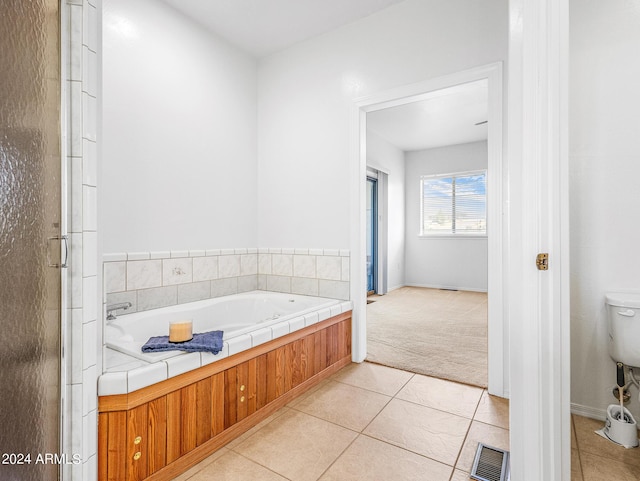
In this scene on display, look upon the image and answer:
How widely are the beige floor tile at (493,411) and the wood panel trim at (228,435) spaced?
3.38 feet

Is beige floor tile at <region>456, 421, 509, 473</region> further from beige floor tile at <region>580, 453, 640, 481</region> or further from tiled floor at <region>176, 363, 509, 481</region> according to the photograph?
beige floor tile at <region>580, 453, 640, 481</region>

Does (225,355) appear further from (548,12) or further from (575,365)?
(548,12)

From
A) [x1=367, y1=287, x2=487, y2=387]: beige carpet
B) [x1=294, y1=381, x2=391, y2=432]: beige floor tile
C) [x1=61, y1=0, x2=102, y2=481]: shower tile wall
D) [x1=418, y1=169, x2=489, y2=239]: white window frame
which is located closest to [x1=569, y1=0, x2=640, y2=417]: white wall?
[x1=294, y1=381, x2=391, y2=432]: beige floor tile

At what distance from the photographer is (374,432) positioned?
174 centimetres

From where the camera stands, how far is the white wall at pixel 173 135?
2.19 m

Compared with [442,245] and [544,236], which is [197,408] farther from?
[442,245]

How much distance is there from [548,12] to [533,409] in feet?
3.91

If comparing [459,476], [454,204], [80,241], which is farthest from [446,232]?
[80,241]

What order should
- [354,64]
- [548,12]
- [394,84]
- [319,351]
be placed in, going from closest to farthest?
1. [548,12]
2. [319,351]
3. [394,84]
4. [354,64]

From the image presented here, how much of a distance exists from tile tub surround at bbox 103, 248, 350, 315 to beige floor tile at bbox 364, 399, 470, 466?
102 cm

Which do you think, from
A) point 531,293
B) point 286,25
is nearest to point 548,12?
point 531,293

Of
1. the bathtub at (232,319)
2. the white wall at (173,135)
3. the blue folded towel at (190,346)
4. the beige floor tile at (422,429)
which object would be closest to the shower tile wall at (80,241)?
the bathtub at (232,319)

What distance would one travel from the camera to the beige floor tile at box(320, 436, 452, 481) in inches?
55.6

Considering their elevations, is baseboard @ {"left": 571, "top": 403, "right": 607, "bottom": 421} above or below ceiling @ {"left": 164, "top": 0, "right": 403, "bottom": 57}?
below
